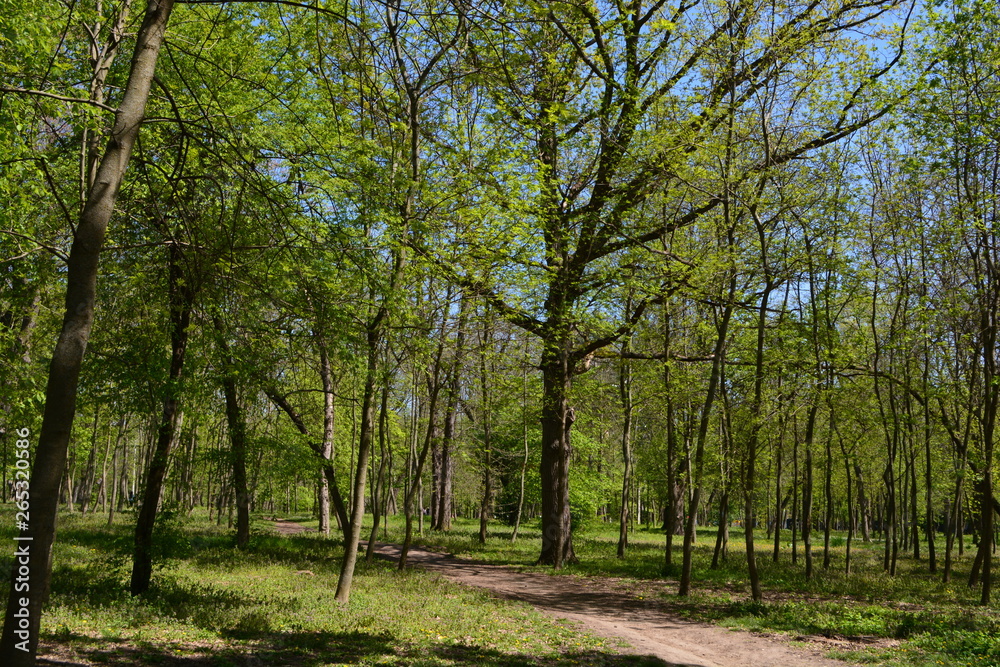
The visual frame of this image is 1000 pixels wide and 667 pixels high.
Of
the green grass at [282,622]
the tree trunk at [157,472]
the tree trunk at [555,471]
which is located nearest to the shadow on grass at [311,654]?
the green grass at [282,622]

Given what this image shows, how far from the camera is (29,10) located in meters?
7.82

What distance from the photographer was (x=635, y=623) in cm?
1177

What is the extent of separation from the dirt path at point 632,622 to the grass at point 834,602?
587 mm

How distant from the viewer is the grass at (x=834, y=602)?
950 cm

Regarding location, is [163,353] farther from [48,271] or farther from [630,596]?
[630,596]

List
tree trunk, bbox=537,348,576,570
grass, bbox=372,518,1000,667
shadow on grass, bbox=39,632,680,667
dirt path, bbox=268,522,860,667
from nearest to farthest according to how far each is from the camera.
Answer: shadow on grass, bbox=39,632,680,667
dirt path, bbox=268,522,860,667
grass, bbox=372,518,1000,667
tree trunk, bbox=537,348,576,570

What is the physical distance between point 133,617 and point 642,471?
33.1 m

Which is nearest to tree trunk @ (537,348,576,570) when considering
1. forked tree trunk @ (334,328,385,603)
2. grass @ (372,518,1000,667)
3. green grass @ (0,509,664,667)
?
grass @ (372,518,1000,667)

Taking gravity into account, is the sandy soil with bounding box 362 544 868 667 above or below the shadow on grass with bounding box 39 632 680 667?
below

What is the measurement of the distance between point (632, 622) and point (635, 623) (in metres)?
0.10

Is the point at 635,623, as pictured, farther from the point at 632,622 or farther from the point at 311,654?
the point at 311,654

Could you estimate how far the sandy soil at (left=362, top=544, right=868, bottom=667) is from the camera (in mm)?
9242

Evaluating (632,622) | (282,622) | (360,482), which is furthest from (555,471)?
(282,622)

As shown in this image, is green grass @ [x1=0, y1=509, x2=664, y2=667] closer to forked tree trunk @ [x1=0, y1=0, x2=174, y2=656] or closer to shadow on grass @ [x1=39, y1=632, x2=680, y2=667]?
shadow on grass @ [x1=39, y1=632, x2=680, y2=667]
